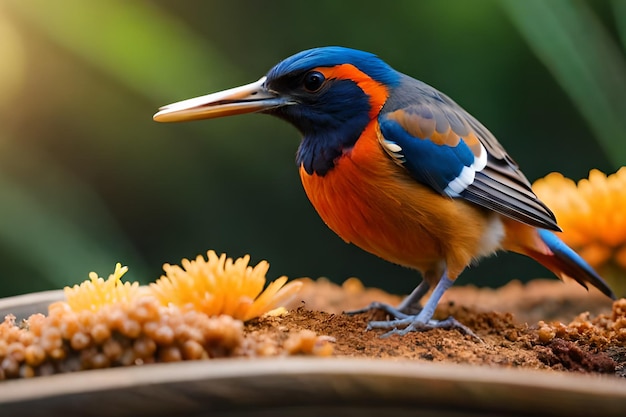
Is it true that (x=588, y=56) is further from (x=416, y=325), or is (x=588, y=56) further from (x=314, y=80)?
(x=416, y=325)

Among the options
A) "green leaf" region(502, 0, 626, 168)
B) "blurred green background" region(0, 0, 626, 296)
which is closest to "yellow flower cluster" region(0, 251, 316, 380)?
"blurred green background" region(0, 0, 626, 296)

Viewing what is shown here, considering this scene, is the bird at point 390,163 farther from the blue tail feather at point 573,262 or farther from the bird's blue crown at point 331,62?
the blue tail feather at point 573,262

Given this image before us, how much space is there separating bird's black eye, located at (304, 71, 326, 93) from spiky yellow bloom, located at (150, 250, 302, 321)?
0.42 m

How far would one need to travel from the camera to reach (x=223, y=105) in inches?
57.1

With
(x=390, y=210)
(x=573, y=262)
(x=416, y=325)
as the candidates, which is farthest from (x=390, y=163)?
(x=573, y=262)

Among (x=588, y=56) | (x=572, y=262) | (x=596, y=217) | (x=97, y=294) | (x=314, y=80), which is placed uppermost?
(x=588, y=56)

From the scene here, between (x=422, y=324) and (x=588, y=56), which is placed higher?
(x=588, y=56)

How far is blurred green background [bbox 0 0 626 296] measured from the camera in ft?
7.96

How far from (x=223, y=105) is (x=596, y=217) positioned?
38.1 inches

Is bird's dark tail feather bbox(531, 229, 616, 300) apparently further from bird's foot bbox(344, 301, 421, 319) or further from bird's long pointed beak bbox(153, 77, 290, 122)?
bird's long pointed beak bbox(153, 77, 290, 122)

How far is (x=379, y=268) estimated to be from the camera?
9.11 feet

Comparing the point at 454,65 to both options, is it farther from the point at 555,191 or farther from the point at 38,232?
the point at 38,232

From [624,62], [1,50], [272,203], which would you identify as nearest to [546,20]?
[624,62]

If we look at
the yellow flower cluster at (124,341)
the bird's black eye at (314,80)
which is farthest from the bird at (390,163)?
the yellow flower cluster at (124,341)
